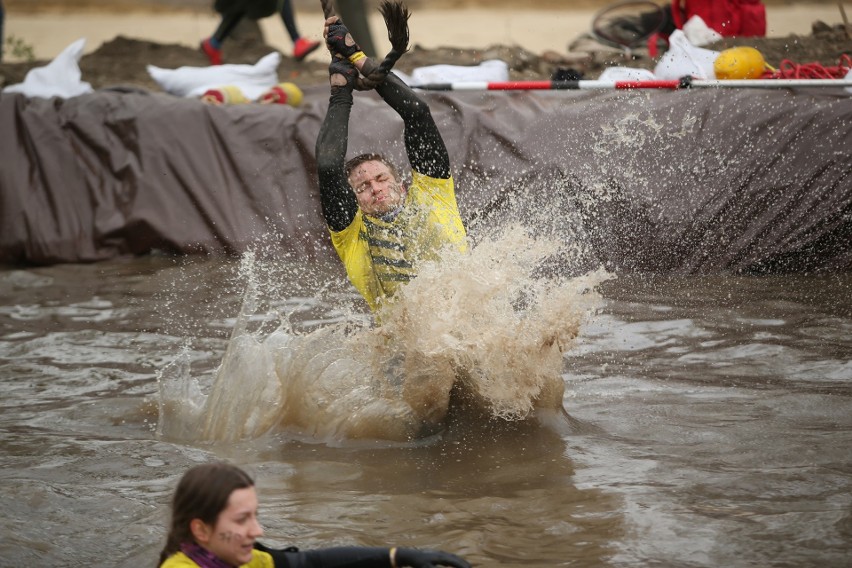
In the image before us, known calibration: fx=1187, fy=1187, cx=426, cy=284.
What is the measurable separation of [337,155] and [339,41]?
0.49m

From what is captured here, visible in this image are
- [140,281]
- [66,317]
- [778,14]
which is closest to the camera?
[66,317]

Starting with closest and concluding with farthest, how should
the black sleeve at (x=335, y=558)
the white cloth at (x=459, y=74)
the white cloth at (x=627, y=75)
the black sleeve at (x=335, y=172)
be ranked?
the black sleeve at (x=335, y=558)
the black sleeve at (x=335, y=172)
the white cloth at (x=627, y=75)
the white cloth at (x=459, y=74)

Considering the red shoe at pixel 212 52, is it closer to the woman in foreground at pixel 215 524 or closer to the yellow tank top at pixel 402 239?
the yellow tank top at pixel 402 239

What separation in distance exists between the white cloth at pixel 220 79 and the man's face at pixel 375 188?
14.8ft

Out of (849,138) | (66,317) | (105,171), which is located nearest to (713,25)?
(849,138)

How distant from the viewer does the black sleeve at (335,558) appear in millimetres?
3010

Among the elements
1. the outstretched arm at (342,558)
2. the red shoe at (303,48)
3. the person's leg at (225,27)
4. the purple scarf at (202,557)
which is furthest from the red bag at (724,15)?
the purple scarf at (202,557)

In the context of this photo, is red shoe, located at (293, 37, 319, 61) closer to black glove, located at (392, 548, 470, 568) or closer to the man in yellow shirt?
the man in yellow shirt

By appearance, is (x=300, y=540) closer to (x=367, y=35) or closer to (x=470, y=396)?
(x=470, y=396)

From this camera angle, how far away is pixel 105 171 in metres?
8.36

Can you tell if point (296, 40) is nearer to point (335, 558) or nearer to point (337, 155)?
point (337, 155)

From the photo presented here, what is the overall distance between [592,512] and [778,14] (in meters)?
14.3

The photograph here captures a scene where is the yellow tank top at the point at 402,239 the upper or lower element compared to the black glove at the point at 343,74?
lower

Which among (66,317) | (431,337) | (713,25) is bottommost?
(66,317)
